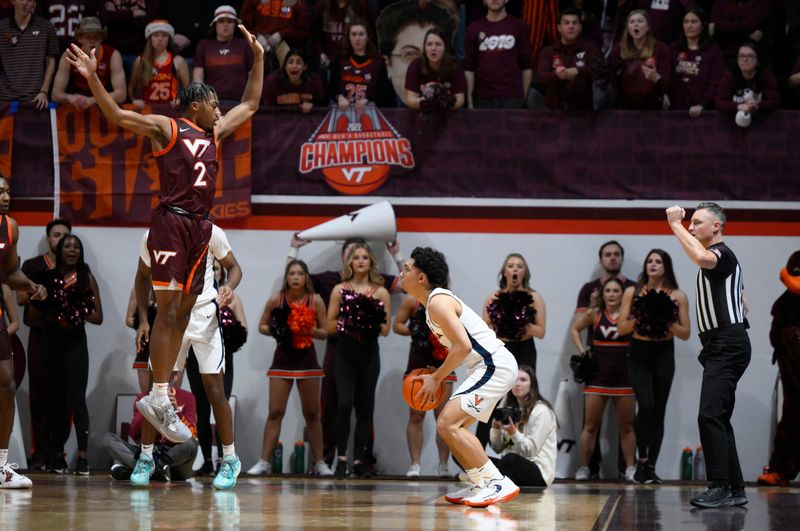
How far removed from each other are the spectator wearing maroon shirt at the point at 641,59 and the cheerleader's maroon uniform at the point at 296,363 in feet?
12.2

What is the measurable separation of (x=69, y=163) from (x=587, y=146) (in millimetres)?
5059

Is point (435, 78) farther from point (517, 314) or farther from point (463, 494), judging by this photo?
point (463, 494)

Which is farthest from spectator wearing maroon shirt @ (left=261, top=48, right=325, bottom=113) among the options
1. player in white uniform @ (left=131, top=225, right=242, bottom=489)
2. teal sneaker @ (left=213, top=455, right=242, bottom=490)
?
teal sneaker @ (left=213, top=455, right=242, bottom=490)

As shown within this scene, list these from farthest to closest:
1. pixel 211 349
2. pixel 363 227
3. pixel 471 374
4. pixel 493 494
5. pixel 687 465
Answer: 1. pixel 363 227
2. pixel 687 465
3. pixel 211 349
4. pixel 471 374
5. pixel 493 494

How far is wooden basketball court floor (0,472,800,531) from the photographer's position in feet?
17.8

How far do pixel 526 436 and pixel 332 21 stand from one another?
5.11 m

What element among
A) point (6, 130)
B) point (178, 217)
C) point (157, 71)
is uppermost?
point (157, 71)

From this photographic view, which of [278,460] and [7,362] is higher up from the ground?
[7,362]

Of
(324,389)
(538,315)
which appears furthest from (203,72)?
(538,315)

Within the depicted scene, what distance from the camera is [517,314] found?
9555mm

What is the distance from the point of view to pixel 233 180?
35.0 ft

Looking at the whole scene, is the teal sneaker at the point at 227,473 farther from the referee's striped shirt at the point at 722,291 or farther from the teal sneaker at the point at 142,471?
the referee's striped shirt at the point at 722,291

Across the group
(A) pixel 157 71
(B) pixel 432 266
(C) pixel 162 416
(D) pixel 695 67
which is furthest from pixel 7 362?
(D) pixel 695 67

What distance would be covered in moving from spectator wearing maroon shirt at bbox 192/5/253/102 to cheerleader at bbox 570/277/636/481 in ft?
13.3
